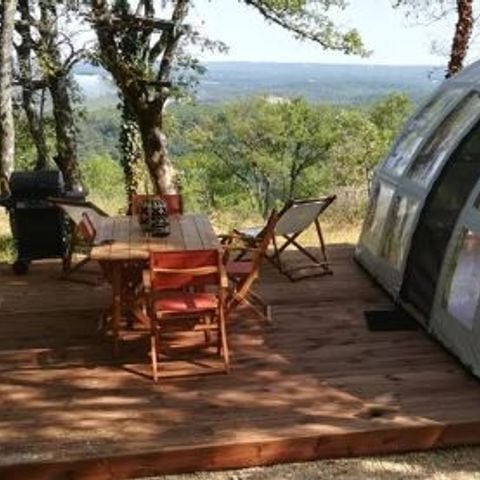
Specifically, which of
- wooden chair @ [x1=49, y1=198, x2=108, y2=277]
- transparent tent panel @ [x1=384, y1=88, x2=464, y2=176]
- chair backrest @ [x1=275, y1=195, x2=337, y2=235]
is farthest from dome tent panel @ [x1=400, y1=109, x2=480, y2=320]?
wooden chair @ [x1=49, y1=198, x2=108, y2=277]

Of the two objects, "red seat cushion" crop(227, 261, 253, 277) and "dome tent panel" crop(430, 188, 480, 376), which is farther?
"red seat cushion" crop(227, 261, 253, 277)

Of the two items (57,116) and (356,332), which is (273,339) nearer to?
(356,332)

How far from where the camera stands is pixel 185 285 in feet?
15.4

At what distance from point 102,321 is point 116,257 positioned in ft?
3.40

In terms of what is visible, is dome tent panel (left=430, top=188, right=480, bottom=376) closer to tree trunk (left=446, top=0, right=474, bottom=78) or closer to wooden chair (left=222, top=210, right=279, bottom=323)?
wooden chair (left=222, top=210, right=279, bottom=323)

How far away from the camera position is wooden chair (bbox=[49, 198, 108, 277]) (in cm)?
567

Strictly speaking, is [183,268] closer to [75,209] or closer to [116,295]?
[116,295]

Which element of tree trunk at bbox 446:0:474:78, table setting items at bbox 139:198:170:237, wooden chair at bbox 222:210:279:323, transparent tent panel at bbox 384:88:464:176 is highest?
tree trunk at bbox 446:0:474:78

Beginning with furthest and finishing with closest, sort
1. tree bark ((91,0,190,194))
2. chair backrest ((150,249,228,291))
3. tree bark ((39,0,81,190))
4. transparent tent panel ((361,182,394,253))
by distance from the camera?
1. tree bark ((39,0,81,190))
2. tree bark ((91,0,190,194))
3. transparent tent panel ((361,182,394,253))
4. chair backrest ((150,249,228,291))

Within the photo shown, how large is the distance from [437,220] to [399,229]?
0.66 m

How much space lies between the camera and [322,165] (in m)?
41.3

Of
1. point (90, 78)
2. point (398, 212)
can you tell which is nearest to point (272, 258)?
point (398, 212)

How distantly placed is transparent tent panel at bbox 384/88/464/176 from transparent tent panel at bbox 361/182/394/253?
0.65 feet

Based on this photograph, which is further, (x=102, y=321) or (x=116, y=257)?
(x=102, y=321)
